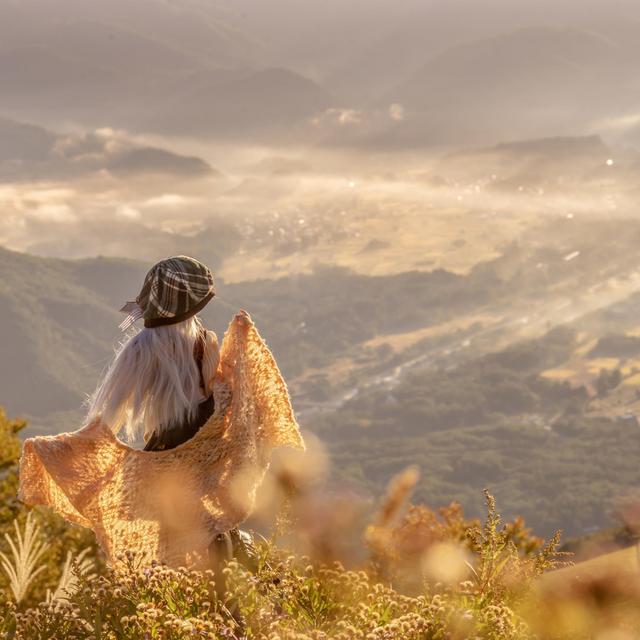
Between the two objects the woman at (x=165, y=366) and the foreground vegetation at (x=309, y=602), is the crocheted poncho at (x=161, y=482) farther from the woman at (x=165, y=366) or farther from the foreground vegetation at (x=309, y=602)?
the foreground vegetation at (x=309, y=602)

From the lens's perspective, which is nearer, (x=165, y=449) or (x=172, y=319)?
(x=165, y=449)

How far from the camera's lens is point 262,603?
12.8 feet

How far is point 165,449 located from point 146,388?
1.44 feet

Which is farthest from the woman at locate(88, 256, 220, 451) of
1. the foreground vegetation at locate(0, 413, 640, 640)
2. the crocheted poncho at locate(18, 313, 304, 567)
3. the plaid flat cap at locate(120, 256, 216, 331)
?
the foreground vegetation at locate(0, 413, 640, 640)

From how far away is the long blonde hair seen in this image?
17.9 feet

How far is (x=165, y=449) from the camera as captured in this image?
557cm

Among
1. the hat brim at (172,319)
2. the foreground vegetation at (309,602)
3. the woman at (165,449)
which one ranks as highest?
the hat brim at (172,319)

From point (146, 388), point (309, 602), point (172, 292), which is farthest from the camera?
point (172, 292)

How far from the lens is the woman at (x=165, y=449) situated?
541cm

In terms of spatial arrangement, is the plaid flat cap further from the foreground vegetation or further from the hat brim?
the foreground vegetation

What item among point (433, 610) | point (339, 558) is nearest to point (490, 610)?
point (433, 610)

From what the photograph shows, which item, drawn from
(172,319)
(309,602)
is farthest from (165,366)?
(309,602)

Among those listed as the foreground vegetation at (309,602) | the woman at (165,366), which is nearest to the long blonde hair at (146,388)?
the woman at (165,366)

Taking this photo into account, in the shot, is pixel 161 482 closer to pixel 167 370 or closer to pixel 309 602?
pixel 167 370
